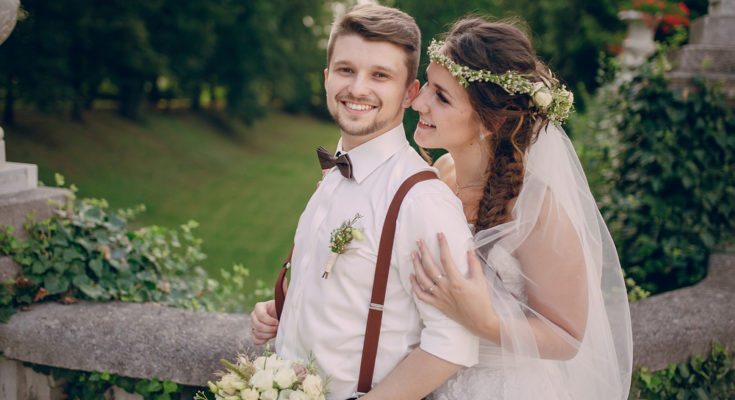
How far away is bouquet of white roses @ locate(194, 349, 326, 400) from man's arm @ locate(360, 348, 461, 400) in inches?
7.6

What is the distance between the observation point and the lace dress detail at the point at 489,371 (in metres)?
1.92

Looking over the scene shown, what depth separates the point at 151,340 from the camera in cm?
242

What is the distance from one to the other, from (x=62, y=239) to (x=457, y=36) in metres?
2.24

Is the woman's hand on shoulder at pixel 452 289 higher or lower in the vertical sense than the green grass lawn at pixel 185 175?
higher

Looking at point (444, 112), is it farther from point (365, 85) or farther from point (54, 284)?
point (54, 284)

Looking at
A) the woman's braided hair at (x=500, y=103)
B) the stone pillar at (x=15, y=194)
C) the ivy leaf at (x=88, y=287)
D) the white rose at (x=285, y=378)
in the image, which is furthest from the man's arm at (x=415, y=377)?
the stone pillar at (x=15, y=194)

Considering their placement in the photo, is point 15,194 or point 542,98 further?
point 15,194

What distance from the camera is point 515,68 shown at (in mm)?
2021

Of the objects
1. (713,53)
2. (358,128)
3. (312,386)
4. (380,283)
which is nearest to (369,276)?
(380,283)

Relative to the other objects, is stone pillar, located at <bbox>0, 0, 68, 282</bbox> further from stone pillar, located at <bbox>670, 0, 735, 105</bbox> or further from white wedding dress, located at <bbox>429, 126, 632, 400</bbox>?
stone pillar, located at <bbox>670, 0, 735, 105</bbox>

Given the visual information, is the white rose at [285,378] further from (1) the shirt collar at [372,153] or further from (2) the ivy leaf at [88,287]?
(2) the ivy leaf at [88,287]

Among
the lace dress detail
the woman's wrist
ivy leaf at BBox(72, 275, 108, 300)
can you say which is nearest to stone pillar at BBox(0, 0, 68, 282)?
ivy leaf at BBox(72, 275, 108, 300)

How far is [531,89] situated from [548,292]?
715 millimetres

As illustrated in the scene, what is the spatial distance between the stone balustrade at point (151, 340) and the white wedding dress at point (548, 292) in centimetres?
67
